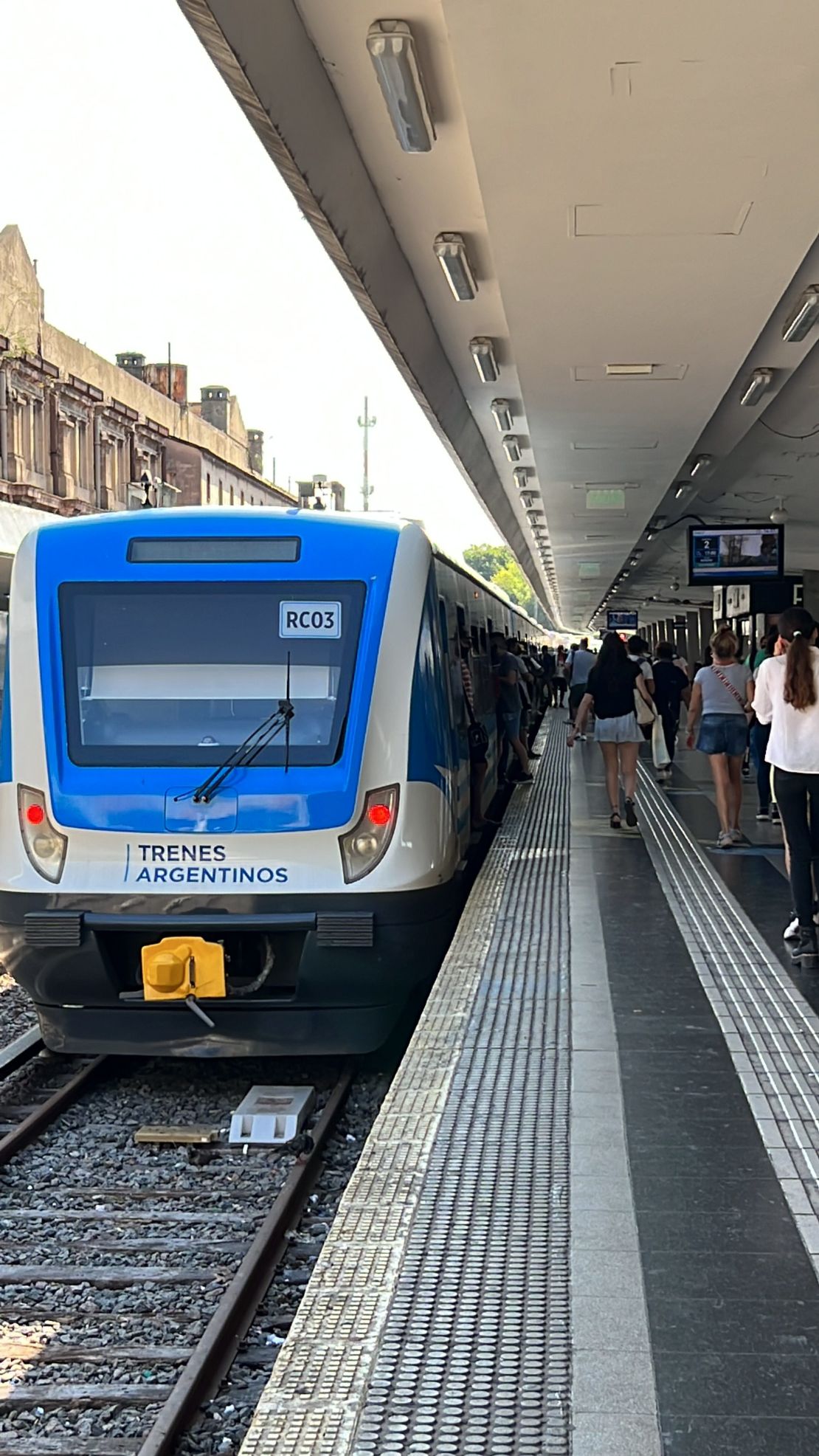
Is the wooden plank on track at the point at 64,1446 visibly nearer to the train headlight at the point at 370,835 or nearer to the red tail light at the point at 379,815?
the train headlight at the point at 370,835

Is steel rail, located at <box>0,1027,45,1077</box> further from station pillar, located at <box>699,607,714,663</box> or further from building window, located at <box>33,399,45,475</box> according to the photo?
station pillar, located at <box>699,607,714,663</box>

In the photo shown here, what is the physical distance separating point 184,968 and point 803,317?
20.8 ft

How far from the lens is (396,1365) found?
3.10 metres

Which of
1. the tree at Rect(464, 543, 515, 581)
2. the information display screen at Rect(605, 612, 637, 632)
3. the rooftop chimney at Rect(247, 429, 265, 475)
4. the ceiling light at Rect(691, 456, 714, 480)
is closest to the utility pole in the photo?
the rooftop chimney at Rect(247, 429, 265, 475)

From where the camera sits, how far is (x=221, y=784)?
21.8 feet

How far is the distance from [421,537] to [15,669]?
2.12 m

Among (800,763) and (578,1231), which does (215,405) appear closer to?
(800,763)

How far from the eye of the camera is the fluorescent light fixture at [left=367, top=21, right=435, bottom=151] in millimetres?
5543

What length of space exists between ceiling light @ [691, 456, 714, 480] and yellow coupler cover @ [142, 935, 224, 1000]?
12.2 meters

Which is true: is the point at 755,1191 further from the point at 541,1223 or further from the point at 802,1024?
the point at 802,1024

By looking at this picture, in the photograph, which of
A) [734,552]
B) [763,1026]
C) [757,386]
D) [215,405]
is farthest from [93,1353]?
[215,405]

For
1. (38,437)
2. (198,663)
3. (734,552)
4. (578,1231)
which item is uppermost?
(38,437)

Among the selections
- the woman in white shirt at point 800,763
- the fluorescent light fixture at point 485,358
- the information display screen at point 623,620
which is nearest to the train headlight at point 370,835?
the woman in white shirt at point 800,763

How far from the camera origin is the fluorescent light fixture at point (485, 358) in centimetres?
1141
